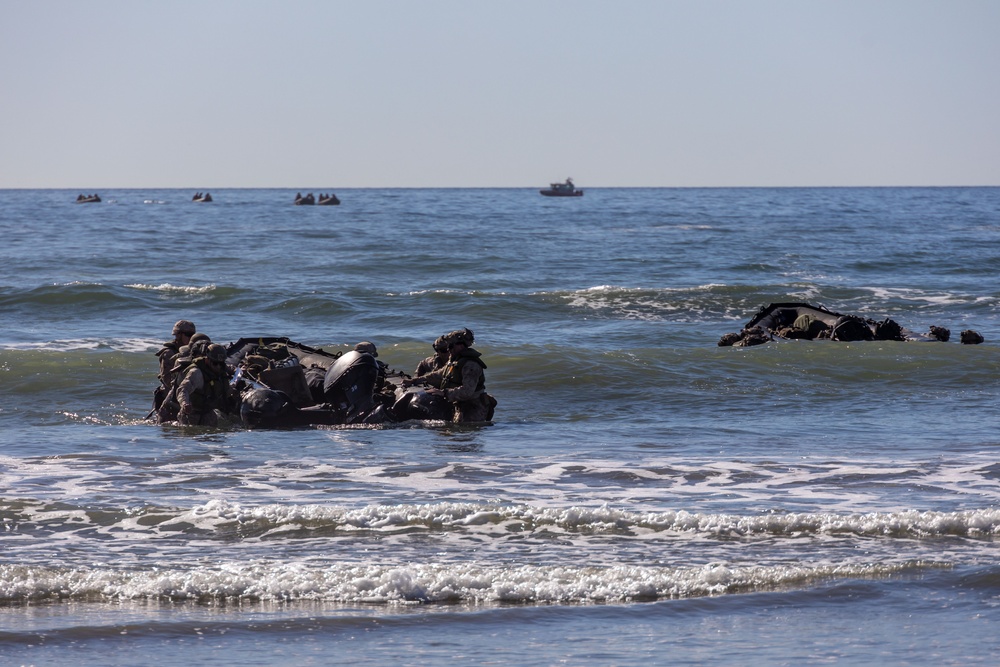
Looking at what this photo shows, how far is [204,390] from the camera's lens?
13.5 meters

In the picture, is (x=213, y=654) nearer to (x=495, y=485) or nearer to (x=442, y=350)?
(x=495, y=485)

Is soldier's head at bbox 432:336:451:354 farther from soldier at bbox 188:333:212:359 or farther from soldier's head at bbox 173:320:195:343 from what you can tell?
soldier's head at bbox 173:320:195:343

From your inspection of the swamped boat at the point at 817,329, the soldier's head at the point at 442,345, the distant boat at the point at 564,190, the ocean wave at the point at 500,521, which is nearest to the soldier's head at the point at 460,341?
the soldier's head at the point at 442,345

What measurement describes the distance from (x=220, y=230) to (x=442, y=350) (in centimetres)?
4869

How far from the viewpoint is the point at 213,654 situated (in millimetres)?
6531

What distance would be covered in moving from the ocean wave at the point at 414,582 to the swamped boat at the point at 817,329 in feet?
41.6

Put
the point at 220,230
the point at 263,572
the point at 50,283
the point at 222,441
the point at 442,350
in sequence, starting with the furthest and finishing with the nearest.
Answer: the point at 220,230, the point at 50,283, the point at 442,350, the point at 222,441, the point at 263,572

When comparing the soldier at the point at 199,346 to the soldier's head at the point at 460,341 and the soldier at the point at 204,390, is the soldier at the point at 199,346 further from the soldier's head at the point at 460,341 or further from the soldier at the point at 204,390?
the soldier's head at the point at 460,341

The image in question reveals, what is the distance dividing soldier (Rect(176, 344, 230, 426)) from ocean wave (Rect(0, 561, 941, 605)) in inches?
216

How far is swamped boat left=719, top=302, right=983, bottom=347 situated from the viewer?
20.2m

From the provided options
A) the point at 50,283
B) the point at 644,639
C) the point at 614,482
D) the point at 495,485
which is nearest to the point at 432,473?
the point at 495,485

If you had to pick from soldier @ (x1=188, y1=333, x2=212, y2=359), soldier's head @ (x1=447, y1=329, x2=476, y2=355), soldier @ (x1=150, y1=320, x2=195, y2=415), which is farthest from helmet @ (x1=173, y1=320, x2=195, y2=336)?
soldier's head @ (x1=447, y1=329, x2=476, y2=355)

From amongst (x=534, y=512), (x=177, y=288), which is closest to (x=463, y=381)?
(x=534, y=512)

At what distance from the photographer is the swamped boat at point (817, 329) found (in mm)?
20203
